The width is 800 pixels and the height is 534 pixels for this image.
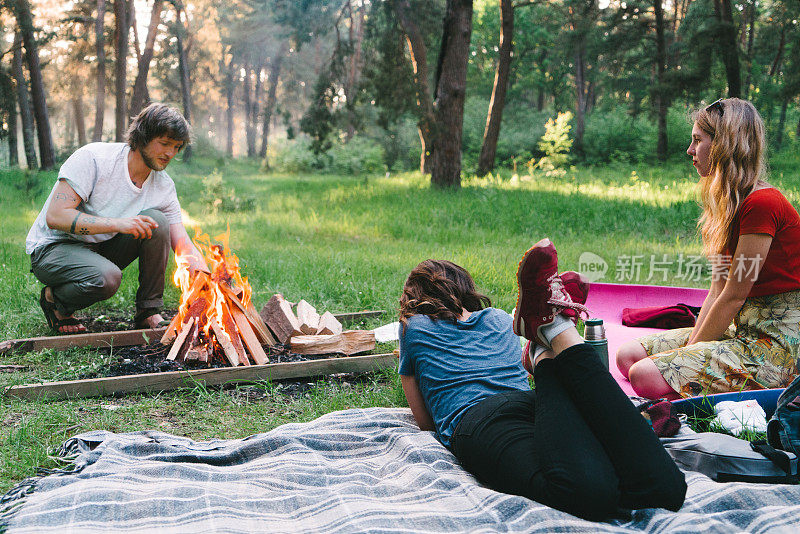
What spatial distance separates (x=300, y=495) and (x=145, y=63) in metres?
18.5

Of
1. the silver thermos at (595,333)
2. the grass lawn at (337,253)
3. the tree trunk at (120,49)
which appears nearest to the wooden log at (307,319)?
the grass lawn at (337,253)

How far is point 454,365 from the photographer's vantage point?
110 inches

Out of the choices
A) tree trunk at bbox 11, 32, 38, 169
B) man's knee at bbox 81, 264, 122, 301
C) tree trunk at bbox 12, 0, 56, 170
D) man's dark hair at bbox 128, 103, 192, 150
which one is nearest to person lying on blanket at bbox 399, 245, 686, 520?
man's dark hair at bbox 128, 103, 192, 150

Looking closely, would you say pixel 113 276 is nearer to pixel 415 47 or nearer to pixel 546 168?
pixel 415 47

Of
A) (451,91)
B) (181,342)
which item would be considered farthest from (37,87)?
(181,342)

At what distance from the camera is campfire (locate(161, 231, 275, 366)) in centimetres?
404

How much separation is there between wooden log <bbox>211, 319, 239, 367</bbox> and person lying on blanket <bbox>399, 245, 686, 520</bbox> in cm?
141

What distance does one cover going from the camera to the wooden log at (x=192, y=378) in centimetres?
355

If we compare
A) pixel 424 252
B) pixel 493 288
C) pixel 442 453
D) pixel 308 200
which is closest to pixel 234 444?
pixel 442 453

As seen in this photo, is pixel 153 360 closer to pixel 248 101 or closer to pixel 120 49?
pixel 120 49

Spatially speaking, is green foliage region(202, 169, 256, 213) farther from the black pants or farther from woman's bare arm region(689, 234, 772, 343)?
the black pants

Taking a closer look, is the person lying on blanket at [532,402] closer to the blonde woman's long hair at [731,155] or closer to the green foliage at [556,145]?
the blonde woman's long hair at [731,155]

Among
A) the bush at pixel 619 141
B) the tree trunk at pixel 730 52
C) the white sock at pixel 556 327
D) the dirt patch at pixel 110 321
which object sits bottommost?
the dirt patch at pixel 110 321

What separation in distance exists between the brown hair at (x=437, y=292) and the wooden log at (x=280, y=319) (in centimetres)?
161
